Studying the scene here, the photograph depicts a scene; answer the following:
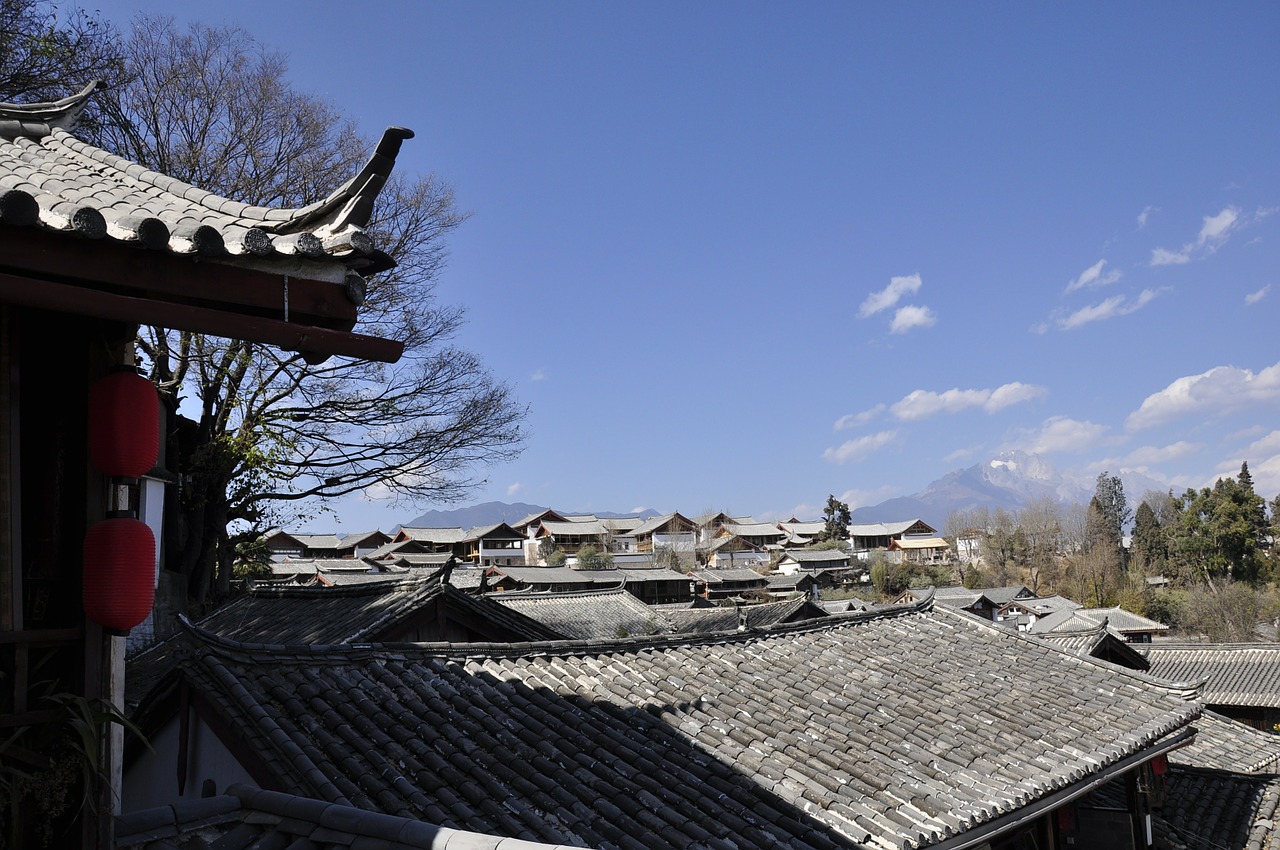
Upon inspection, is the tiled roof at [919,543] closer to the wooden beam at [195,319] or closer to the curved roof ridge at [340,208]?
the wooden beam at [195,319]

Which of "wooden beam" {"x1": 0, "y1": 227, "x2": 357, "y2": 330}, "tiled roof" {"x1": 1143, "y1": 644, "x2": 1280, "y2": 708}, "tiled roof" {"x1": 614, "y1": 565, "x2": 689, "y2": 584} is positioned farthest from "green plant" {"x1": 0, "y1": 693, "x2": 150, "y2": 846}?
"tiled roof" {"x1": 614, "y1": 565, "x2": 689, "y2": 584}

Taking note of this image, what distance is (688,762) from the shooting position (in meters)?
7.06

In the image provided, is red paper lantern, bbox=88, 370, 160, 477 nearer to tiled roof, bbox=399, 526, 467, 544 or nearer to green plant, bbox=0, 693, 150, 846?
green plant, bbox=0, 693, 150, 846

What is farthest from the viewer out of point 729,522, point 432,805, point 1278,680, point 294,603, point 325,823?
point 729,522

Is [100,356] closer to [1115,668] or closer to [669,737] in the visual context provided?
[669,737]

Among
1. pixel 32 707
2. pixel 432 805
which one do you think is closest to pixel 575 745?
pixel 432 805

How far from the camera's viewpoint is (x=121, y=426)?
3457 mm

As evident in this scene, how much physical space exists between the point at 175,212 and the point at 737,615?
28467 millimetres

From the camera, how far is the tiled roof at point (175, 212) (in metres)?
2.96

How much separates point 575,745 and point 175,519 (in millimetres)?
11846

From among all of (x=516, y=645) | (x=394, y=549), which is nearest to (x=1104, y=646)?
(x=516, y=645)

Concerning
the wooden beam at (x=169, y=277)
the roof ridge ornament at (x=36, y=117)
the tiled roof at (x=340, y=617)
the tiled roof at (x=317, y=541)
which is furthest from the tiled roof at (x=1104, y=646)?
the tiled roof at (x=317, y=541)

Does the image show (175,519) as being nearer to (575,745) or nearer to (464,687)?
(464,687)

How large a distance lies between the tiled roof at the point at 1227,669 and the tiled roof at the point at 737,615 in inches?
534
